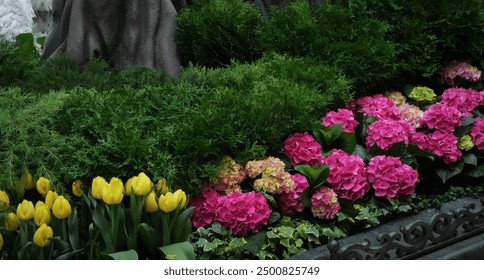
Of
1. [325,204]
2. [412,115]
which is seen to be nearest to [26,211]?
[325,204]

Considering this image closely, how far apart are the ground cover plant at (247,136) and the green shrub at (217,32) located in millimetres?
13

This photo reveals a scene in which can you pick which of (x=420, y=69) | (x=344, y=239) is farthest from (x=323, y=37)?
(x=344, y=239)

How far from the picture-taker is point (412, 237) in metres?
3.97

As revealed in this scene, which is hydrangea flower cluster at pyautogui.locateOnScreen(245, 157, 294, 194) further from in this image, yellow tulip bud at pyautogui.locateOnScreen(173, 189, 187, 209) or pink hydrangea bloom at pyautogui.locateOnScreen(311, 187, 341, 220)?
yellow tulip bud at pyautogui.locateOnScreen(173, 189, 187, 209)

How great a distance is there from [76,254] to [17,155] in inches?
24.8

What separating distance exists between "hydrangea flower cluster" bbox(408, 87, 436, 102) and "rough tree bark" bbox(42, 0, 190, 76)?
168 cm

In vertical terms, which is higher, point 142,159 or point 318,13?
point 318,13

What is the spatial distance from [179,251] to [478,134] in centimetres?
244

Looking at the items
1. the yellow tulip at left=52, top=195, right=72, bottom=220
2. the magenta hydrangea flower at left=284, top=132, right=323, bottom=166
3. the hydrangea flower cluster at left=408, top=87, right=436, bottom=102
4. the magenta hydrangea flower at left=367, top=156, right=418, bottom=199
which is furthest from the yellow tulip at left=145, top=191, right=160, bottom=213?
the hydrangea flower cluster at left=408, top=87, right=436, bottom=102

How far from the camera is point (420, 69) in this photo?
5570 mm

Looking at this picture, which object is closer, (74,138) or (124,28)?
(74,138)

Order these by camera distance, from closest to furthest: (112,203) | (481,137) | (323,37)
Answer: (112,203), (481,137), (323,37)

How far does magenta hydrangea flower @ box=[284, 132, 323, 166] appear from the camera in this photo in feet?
13.9

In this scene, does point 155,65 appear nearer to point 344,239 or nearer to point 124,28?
point 124,28
